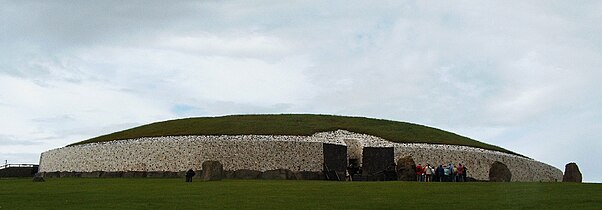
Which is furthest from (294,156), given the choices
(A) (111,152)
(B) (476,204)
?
(B) (476,204)

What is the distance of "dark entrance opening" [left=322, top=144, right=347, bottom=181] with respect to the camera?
40.9m

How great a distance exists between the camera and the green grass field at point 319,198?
18922 millimetres

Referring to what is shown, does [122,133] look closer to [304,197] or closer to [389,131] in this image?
[389,131]

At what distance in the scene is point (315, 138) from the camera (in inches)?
1695

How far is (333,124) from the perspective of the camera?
1868 inches

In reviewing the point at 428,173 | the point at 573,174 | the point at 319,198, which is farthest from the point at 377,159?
the point at 319,198

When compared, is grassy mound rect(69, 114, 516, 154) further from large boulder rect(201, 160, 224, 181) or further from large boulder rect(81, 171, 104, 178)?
large boulder rect(201, 160, 224, 181)

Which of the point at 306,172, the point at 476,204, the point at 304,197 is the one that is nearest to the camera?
the point at 476,204

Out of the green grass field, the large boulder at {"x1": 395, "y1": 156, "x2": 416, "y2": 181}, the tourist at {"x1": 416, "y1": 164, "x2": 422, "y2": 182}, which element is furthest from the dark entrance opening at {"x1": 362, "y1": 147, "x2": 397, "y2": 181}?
the green grass field

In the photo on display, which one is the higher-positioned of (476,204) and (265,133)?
(265,133)

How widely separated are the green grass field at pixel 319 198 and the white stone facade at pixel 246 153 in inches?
583

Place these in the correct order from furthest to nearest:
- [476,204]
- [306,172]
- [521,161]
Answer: [521,161] → [306,172] → [476,204]

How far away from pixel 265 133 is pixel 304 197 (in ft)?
72.0

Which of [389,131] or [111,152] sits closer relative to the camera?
[111,152]
